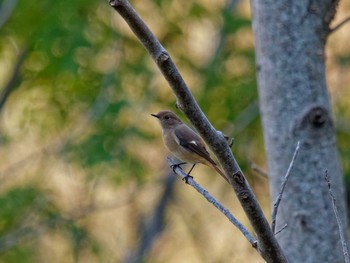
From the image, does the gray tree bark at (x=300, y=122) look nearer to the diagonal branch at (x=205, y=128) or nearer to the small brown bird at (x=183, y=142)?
the diagonal branch at (x=205, y=128)

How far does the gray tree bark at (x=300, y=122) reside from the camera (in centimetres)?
329

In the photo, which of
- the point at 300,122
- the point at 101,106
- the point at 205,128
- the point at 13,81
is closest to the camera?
the point at 205,128

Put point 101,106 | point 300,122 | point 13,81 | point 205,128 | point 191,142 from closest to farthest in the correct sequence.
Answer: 1. point 205,128
2. point 300,122
3. point 191,142
4. point 101,106
5. point 13,81

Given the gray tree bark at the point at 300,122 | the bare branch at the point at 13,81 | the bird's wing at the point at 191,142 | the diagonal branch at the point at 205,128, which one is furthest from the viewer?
the bare branch at the point at 13,81

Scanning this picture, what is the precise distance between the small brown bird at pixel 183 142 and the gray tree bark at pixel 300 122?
2090 mm

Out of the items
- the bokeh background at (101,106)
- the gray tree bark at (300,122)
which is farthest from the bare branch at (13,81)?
the gray tree bark at (300,122)

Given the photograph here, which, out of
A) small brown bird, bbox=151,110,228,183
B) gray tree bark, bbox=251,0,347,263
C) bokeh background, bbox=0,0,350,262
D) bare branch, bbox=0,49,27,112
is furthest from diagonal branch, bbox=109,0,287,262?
bare branch, bbox=0,49,27,112

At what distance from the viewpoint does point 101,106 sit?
25.9 ft

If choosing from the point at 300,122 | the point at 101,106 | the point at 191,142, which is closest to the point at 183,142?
the point at 191,142

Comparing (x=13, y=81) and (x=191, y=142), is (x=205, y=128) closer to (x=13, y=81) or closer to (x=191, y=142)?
(x=191, y=142)

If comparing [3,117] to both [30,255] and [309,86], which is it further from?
[309,86]

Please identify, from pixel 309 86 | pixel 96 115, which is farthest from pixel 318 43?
pixel 96 115

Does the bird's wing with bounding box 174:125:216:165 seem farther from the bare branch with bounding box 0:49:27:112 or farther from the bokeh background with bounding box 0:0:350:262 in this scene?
the bare branch with bounding box 0:49:27:112

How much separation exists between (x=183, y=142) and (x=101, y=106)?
2225 millimetres
